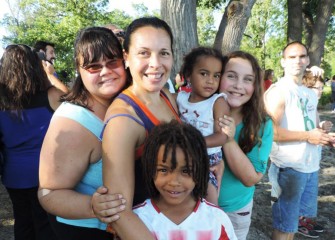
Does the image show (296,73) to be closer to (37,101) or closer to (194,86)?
(194,86)

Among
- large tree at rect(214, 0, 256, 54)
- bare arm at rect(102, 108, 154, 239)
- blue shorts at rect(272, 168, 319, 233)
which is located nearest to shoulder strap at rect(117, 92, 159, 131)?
bare arm at rect(102, 108, 154, 239)

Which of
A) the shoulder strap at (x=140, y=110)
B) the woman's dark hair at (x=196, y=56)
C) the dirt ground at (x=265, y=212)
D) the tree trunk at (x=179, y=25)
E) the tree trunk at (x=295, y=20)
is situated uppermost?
the tree trunk at (x=295, y=20)

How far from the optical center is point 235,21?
554 cm

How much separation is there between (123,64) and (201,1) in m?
8.81

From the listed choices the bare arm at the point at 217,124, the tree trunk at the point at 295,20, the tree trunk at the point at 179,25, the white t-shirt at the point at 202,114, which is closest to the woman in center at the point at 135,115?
the bare arm at the point at 217,124

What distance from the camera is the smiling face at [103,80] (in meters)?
1.63

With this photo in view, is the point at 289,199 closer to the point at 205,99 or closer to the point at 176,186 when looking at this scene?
the point at 205,99

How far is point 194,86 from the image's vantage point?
2373 millimetres

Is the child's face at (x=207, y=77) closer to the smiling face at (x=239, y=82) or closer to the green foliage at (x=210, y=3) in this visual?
the smiling face at (x=239, y=82)

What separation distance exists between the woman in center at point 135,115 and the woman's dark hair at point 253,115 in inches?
28.6

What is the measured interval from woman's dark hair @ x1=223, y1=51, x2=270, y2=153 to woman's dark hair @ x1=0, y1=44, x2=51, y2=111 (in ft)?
5.29

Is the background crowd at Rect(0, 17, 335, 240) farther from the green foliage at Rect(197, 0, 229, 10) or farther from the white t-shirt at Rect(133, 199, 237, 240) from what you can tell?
the green foliage at Rect(197, 0, 229, 10)

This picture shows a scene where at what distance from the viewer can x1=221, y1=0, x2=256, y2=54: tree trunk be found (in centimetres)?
553

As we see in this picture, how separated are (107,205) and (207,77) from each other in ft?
4.27
